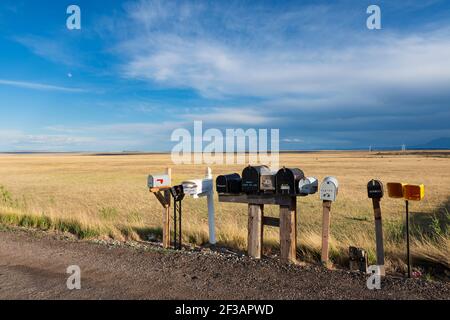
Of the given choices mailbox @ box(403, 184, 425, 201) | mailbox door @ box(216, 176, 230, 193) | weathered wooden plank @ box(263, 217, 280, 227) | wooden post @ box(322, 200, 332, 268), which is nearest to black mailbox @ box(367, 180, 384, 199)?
mailbox @ box(403, 184, 425, 201)

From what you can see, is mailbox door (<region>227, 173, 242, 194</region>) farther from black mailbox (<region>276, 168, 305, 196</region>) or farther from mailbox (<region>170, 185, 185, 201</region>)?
mailbox (<region>170, 185, 185, 201</region>)

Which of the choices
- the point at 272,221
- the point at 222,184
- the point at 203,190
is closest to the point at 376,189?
the point at 272,221

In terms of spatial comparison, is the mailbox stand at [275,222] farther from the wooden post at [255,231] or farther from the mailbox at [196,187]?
the mailbox at [196,187]

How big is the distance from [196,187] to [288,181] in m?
1.66

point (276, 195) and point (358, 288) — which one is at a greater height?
point (276, 195)

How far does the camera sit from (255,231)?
5.68 meters

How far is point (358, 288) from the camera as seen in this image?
419cm

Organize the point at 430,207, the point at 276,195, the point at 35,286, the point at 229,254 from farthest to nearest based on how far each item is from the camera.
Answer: the point at 430,207, the point at 229,254, the point at 276,195, the point at 35,286

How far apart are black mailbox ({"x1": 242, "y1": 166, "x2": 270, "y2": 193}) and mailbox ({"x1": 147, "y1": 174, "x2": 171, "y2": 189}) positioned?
1.53 m

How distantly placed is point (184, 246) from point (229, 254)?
1.03m

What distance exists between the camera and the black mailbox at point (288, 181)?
5320 millimetres

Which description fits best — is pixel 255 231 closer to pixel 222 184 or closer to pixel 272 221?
pixel 272 221
